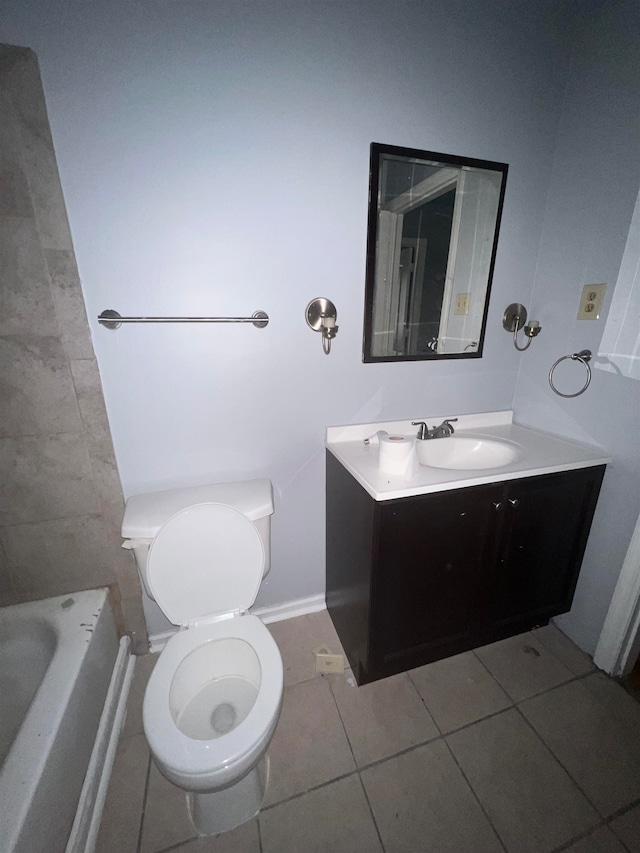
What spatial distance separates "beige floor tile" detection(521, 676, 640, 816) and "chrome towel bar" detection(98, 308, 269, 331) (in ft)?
5.84

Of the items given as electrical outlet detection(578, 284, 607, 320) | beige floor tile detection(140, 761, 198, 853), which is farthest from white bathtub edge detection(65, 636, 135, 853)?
electrical outlet detection(578, 284, 607, 320)

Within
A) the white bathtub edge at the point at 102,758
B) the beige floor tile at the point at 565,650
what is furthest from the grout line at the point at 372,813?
the beige floor tile at the point at 565,650

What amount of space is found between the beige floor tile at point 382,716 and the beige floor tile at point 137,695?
0.75 m

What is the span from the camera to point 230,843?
953 mm

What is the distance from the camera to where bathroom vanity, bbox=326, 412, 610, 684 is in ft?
3.69

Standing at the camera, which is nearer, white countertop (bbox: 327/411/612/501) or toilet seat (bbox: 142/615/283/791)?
toilet seat (bbox: 142/615/283/791)

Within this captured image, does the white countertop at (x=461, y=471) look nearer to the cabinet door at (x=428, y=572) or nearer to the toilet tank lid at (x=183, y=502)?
the cabinet door at (x=428, y=572)

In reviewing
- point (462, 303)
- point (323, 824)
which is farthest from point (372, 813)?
point (462, 303)

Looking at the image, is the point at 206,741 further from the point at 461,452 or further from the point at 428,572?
the point at 461,452

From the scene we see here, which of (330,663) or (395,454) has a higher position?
(395,454)

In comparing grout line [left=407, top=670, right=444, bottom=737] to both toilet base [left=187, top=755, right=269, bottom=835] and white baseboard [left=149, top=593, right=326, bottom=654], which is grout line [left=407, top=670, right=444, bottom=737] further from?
toilet base [left=187, top=755, right=269, bottom=835]

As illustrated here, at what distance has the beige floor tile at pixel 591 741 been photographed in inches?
41.9

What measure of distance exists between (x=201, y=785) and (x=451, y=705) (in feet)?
3.17

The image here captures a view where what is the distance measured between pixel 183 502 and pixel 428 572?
92cm
